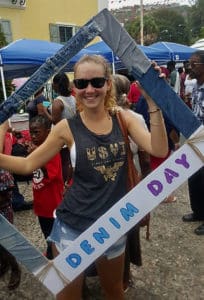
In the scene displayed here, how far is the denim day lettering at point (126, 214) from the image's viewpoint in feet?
5.47

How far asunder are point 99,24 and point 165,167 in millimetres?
655

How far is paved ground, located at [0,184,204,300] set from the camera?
104 inches

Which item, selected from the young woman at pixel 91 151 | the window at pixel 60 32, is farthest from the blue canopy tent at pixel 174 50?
the young woman at pixel 91 151

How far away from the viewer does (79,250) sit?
1720 millimetres

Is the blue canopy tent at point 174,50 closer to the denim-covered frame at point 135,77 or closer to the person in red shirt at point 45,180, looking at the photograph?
the person in red shirt at point 45,180

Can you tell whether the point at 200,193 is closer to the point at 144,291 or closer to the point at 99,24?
the point at 144,291

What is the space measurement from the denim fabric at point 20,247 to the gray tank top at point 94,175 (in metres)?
0.20

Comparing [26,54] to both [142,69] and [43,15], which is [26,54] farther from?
[43,15]

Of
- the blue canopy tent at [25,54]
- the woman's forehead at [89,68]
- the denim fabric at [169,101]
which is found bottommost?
the blue canopy tent at [25,54]

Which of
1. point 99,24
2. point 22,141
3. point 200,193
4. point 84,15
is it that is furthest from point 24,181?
point 84,15

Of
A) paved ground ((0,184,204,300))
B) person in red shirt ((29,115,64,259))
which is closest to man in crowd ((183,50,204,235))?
paved ground ((0,184,204,300))

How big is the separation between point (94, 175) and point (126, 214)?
222 mm

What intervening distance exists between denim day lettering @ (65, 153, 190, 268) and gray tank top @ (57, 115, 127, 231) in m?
0.08

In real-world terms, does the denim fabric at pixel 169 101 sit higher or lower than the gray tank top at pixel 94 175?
higher
